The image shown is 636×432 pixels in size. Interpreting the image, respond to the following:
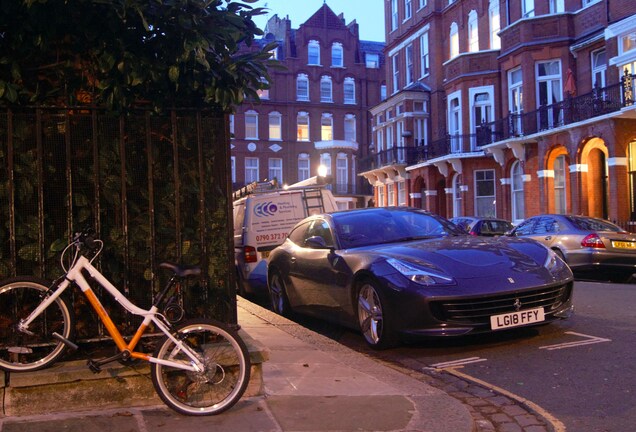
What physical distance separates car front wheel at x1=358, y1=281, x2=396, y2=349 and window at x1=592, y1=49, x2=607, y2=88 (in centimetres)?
1910

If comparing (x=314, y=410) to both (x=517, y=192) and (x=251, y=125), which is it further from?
(x=251, y=125)

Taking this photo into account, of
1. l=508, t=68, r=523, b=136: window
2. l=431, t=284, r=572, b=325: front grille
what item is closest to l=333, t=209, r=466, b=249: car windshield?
l=431, t=284, r=572, b=325: front grille

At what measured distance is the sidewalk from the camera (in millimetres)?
3883

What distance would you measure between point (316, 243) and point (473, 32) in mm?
26882

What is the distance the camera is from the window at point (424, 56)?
36.0 meters

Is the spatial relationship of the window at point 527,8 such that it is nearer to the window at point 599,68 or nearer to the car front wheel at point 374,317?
the window at point 599,68

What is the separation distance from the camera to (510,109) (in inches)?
1102

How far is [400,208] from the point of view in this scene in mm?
8430

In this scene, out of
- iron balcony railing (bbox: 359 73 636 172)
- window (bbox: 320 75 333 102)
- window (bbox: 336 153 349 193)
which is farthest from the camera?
window (bbox: 336 153 349 193)

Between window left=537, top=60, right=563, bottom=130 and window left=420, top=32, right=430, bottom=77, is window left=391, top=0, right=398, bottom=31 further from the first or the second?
window left=537, top=60, right=563, bottom=130

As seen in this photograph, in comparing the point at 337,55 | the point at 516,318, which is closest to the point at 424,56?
the point at 337,55

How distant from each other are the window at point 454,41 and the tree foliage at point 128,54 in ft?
99.4

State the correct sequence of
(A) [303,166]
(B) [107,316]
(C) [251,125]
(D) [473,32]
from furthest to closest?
(A) [303,166], (C) [251,125], (D) [473,32], (B) [107,316]

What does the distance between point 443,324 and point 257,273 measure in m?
5.61
